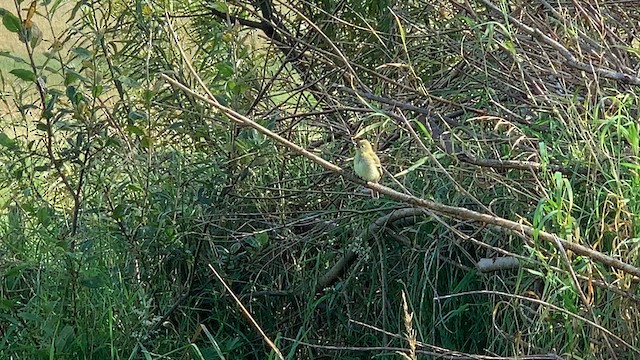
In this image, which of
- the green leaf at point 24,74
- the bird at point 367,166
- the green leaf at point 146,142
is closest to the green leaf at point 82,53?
the green leaf at point 24,74

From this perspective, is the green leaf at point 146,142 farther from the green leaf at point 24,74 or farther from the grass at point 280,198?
the green leaf at point 24,74

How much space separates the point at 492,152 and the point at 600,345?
82 cm

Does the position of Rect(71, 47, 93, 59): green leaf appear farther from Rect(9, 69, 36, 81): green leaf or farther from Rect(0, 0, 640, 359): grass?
Rect(9, 69, 36, 81): green leaf

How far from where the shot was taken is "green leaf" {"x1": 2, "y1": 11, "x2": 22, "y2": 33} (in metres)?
2.73

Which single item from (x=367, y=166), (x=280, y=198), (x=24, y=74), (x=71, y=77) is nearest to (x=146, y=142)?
(x=71, y=77)

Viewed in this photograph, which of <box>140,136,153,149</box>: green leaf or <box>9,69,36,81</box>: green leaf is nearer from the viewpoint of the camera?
<box>9,69,36,81</box>: green leaf

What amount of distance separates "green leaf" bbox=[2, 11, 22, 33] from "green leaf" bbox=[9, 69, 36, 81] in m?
0.15

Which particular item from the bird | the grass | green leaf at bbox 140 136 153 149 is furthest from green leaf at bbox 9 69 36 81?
the bird

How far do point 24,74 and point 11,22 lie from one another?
18 cm

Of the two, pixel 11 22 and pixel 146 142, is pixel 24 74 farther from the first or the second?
pixel 146 142

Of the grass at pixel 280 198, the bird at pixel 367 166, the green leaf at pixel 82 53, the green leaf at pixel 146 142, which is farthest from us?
the green leaf at pixel 146 142

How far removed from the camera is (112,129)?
11.3ft

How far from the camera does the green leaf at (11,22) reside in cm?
273

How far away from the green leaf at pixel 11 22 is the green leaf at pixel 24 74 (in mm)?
148
